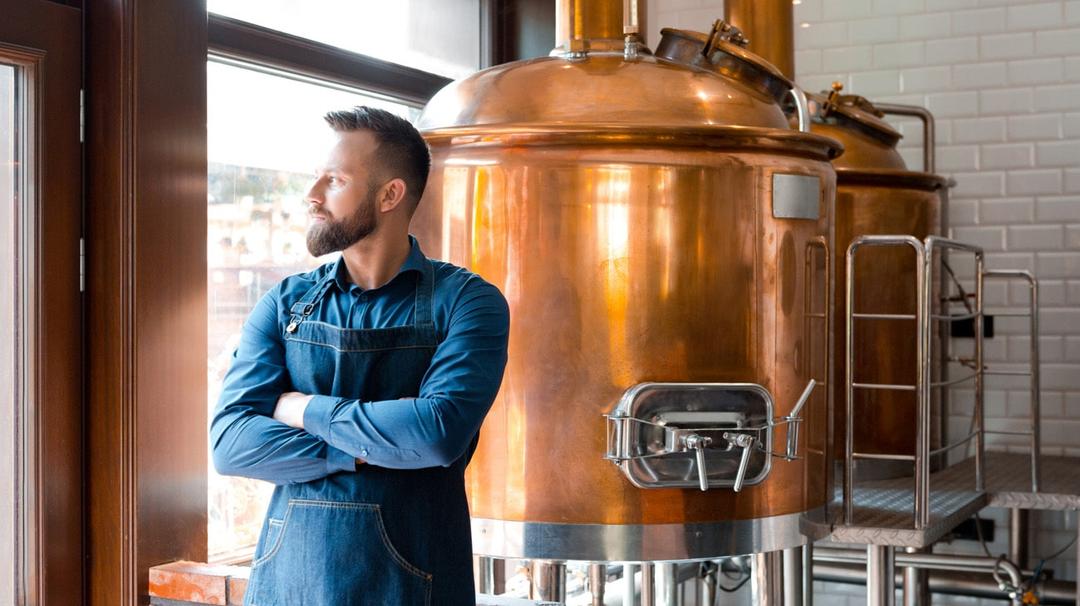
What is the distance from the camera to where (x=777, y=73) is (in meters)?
3.45

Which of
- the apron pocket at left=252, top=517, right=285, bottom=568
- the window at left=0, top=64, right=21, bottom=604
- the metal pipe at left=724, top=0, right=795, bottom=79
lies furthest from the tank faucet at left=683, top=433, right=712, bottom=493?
the metal pipe at left=724, top=0, right=795, bottom=79

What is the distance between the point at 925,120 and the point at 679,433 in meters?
2.34

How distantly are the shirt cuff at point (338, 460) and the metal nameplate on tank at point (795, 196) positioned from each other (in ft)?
4.99

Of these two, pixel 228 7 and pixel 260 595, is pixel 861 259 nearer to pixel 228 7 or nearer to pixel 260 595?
pixel 228 7

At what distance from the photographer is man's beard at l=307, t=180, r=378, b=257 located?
1861 millimetres

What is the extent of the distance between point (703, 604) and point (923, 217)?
1749 millimetres

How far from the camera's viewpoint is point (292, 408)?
6.13 feet

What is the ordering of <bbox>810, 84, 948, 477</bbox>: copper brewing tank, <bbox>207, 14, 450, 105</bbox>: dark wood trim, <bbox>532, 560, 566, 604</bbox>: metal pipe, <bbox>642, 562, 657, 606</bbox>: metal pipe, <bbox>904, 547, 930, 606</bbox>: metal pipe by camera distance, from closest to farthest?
<bbox>532, 560, 566, 604</bbox>: metal pipe → <bbox>207, 14, 450, 105</bbox>: dark wood trim → <bbox>642, 562, 657, 606</bbox>: metal pipe → <bbox>810, 84, 948, 477</bbox>: copper brewing tank → <bbox>904, 547, 930, 606</bbox>: metal pipe

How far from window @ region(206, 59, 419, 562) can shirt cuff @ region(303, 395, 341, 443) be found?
1.42 m

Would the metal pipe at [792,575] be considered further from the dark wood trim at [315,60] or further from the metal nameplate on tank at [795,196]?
the dark wood trim at [315,60]

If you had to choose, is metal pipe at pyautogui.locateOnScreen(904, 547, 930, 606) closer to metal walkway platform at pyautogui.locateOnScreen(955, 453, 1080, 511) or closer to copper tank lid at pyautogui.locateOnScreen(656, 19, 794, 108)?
metal walkway platform at pyautogui.locateOnScreen(955, 453, 1080, 511)

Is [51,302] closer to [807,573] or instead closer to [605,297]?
[605,297]

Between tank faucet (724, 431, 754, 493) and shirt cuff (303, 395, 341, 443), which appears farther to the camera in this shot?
tank faucet (724, 431, 754, 493)

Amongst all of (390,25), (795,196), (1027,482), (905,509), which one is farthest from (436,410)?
(1027,482)
